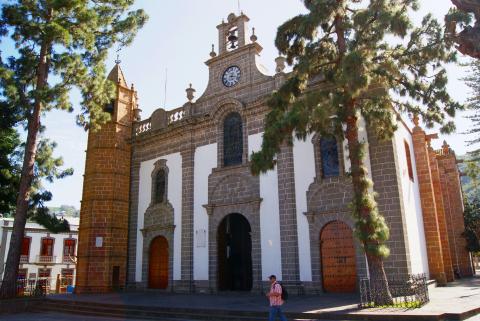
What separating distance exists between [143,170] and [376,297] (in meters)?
14.3

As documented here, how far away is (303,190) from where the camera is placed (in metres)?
15.3

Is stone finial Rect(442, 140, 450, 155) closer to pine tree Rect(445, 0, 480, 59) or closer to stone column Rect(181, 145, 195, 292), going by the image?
stone column Rect(181, 145, 195, 292)

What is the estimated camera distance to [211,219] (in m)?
17.5

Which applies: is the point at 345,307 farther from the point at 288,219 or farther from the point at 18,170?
the point at 18,170

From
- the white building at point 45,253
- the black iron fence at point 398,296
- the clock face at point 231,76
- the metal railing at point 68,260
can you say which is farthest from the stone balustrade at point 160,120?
the metal railing at point 68,260

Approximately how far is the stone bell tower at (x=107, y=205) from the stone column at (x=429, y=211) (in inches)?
563

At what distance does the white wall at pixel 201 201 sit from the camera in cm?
1738

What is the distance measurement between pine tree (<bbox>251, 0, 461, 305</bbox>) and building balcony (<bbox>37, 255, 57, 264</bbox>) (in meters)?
32.9

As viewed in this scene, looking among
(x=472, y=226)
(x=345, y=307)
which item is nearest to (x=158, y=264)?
(x=345, y=307)

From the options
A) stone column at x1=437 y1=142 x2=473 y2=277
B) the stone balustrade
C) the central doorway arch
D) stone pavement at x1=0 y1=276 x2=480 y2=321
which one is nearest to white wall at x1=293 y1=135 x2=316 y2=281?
stone pavement at x1=0 y1=276 x2=480 y2=321

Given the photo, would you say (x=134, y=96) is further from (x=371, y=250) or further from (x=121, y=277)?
(x=371, y=250)

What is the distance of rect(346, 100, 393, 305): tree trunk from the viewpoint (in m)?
10.2

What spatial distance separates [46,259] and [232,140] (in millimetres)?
27693

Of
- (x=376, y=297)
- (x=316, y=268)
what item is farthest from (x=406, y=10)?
(x=316, y=268)
